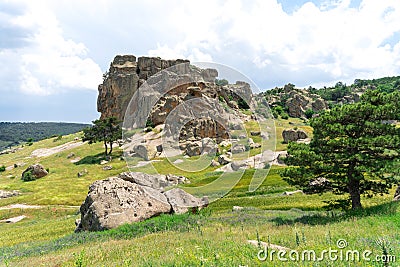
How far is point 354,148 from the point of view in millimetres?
20234

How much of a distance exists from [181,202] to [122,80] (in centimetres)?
11021

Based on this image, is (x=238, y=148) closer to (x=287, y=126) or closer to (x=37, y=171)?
(x=37, y=171)

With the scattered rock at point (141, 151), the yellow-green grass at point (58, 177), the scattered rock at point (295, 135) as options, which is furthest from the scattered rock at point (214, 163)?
the scattered rock at point (295, 135)

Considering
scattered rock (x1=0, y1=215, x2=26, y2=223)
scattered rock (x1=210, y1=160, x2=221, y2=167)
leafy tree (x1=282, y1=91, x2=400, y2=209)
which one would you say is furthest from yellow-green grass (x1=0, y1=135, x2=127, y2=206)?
leafy tree (x1=282, y1=91, x2=400, y2=209)

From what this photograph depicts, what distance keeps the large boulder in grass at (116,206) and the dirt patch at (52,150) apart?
99.5 m

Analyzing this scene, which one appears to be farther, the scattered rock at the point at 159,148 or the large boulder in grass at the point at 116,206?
the scattered rock at the point at 159,148

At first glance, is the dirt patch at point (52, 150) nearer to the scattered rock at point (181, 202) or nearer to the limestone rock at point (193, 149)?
the limestone rock at point (193, 149)

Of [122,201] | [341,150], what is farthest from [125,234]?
[341,150]

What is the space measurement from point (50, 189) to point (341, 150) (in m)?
57.1

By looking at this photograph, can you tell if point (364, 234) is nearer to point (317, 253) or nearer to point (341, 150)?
point (317, 253)

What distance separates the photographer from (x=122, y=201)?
75.5 feet

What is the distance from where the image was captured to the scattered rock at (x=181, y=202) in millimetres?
26484

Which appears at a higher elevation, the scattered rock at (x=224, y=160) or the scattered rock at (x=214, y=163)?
the scattered rock at (x=224, y=160)

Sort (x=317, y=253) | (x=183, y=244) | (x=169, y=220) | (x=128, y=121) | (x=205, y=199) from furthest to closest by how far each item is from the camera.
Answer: (x=128, y=121)
(x=205, y=199)
(x=169, y=220)
(x=183, y=244)
(x=317, y=253)
